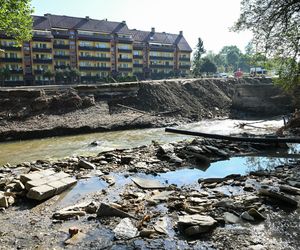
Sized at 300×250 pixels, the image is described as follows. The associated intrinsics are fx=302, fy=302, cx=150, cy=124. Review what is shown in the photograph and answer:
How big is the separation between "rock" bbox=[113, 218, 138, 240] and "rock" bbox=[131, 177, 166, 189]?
3.24 metres

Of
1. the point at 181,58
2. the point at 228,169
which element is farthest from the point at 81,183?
the point at 181,58

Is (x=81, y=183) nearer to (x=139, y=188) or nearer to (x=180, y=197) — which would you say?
(x=139, y=188)

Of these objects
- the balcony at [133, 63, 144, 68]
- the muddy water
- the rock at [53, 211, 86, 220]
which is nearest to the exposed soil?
the muddy water

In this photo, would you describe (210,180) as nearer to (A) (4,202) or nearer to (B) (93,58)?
(A) (4,202)

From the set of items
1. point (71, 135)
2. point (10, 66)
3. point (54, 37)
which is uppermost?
point (54, 37)

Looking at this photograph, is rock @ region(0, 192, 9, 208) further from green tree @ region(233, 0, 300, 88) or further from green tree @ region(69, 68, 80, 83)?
green tree @ region(69, 68, 80, 83)

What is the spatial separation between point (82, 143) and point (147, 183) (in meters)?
14.2

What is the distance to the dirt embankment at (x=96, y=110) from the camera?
95.3 ft

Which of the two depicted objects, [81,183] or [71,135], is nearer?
[81,183]

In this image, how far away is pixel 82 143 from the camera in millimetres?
24625

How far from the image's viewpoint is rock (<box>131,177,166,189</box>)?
11.1 metres

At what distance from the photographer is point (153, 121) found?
112 ft

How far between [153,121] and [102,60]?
129ft

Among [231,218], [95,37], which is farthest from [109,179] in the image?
[95,37]
